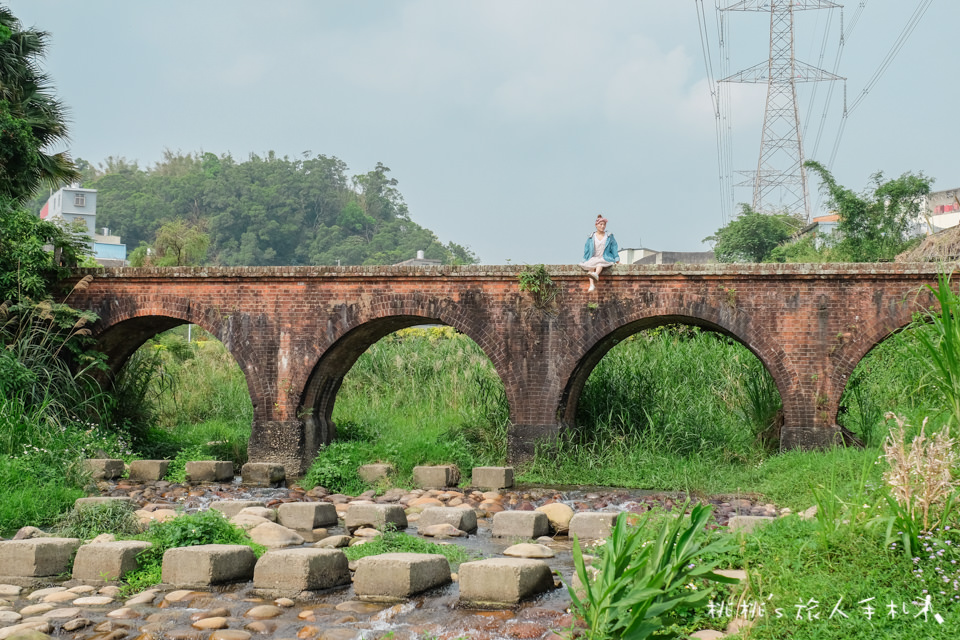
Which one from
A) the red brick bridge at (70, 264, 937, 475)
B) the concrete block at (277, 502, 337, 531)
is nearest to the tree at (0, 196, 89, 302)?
the red brick bridge at (70, 264, 937, 475)

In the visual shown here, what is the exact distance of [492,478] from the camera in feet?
42.0

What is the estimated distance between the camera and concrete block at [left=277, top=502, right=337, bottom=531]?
31.7 ft

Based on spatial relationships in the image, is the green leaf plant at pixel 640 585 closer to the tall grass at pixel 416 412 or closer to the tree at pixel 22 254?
the tall grass at pixel 416 412

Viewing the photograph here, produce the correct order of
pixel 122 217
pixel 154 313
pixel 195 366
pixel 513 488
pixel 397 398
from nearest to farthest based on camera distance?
1. pixel 513 488
2. pixel 154 313
3. pixel 397 398
4. pixel 195 366
5. pixel 122 217

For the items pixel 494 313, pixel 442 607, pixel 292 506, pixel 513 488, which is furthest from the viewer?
pixel 494 313

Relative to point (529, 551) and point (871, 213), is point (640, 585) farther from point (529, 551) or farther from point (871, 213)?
point (871, 213)

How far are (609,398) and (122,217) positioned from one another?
54.4m

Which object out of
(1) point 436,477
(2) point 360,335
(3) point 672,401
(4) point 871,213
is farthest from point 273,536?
(4) point 871,213

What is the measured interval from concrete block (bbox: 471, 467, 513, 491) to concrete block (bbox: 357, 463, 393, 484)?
1.44 metres

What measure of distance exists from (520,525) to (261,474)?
19.1 feet

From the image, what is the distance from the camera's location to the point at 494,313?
1420 centimetres

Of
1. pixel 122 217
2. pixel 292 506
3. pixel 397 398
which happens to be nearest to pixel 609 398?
pixel 397 398

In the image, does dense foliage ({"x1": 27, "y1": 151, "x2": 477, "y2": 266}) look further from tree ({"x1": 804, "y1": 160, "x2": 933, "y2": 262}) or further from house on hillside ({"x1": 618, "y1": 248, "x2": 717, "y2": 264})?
tree ({"x1": 804, "y1": 160, "x2": 933, "y2": 262})

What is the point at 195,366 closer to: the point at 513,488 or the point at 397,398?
the point at 397,398
